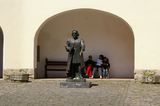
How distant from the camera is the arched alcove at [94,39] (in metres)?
16.1

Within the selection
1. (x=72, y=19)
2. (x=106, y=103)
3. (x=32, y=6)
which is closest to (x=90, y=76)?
(x=72, y=19)

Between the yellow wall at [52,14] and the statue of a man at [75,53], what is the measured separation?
2.41 metres

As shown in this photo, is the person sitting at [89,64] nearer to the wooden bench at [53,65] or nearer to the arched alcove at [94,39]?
the arched alcove at [94,39]

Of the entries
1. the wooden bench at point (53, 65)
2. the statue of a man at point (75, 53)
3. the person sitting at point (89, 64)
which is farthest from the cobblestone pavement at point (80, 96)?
the wooden bench at point (53, 65)

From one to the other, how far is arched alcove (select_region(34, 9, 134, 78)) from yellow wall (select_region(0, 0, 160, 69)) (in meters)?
1.58

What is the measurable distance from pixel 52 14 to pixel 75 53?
2.78 m

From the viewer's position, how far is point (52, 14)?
46.8ft

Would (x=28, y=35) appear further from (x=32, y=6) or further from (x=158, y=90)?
(x=158, y=90)

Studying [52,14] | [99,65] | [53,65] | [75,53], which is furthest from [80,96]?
[53,65]

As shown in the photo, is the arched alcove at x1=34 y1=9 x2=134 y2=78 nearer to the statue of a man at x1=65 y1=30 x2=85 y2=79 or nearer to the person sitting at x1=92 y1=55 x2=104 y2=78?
the person sitting at x1=92 y1=55 x2=104 y2=78

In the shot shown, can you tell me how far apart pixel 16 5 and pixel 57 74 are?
3.61 m

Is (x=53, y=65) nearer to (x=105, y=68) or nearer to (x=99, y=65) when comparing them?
(x=99, y=65)

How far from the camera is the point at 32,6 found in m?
14.4

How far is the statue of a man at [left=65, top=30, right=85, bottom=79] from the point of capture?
12008 millimetres
